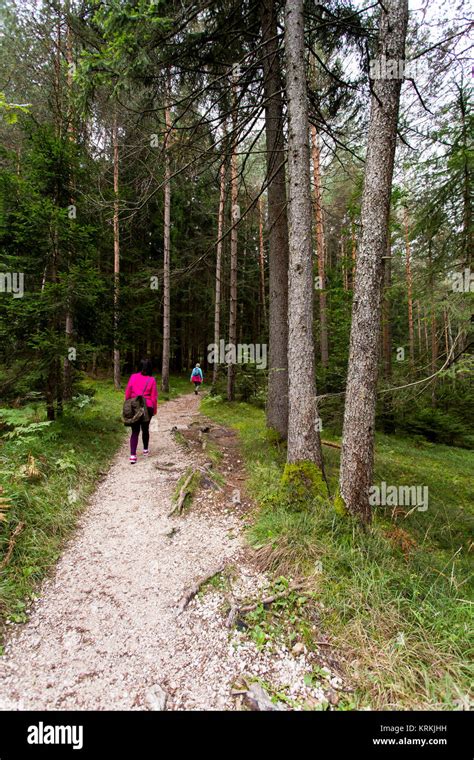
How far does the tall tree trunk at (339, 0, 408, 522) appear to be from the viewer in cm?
344

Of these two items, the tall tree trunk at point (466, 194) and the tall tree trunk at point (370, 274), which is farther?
the tall tree trunk at point (466, 194)

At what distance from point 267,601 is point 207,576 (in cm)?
68

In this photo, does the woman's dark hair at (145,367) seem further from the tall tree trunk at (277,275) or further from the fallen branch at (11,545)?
the fallen branch at (11,545)

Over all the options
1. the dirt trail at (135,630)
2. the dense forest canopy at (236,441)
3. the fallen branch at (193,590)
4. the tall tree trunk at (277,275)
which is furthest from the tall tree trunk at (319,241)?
the fallen branch at (193,590)

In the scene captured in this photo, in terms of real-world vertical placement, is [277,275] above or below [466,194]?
below

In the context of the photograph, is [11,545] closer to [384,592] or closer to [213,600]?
[213,600]

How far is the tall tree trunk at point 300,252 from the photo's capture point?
432 cm

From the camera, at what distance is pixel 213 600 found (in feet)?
9.37

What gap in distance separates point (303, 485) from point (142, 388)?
3666mm

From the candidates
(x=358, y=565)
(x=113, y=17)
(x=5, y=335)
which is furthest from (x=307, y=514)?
(x=113, y=17)

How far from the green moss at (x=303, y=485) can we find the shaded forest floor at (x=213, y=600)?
0.58ft

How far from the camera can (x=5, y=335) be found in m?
5.71

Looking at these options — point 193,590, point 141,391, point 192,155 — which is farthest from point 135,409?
point 192,155

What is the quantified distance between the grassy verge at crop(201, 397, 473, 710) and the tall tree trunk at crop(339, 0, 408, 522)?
60 cm
